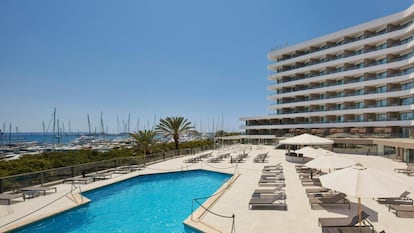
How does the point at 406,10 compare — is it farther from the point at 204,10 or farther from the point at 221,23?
the point at 204,10

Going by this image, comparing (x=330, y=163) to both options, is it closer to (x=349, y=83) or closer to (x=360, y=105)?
(x=360, y=105)

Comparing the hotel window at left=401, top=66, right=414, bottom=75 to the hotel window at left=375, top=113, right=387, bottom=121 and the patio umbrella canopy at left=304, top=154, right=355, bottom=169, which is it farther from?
the patio umbrella canopy at left=304, top=154, right=355, bottom=169

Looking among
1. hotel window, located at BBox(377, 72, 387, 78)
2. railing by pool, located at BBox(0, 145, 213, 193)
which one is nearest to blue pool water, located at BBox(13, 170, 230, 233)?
railing by pool, located at BBox(0, 145, 213, 193)

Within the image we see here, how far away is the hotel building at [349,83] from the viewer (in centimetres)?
3891

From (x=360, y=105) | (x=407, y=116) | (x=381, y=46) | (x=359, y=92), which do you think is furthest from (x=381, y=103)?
(x=381, y=46)

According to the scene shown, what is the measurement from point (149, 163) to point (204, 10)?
673 inches

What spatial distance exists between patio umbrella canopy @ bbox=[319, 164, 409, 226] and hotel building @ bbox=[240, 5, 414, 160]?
3570 centimetres

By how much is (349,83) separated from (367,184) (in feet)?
144

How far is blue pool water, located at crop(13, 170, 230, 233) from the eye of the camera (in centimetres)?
1055

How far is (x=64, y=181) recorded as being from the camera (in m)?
17.2

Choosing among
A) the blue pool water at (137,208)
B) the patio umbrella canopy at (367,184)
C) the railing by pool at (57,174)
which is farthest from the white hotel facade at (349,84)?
the patio umbrella canopy at (367,184)

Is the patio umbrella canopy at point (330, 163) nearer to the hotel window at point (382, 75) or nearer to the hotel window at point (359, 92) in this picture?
the hotel window at point (382, 75)

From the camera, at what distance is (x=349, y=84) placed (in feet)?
149

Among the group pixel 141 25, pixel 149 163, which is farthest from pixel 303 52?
pixel 149 163
